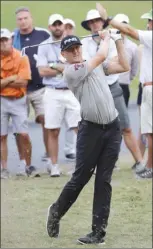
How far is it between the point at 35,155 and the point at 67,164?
0.80m

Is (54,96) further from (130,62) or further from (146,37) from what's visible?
(146,37)

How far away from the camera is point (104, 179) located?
7812mm

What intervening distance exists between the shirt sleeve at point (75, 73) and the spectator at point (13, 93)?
3936mm

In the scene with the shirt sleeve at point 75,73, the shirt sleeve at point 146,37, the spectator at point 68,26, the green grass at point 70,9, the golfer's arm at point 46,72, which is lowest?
the green grass at point 70,9

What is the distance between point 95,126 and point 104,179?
1.73ft

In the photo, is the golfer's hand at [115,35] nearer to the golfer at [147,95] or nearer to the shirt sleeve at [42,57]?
the golfer at [147,95]

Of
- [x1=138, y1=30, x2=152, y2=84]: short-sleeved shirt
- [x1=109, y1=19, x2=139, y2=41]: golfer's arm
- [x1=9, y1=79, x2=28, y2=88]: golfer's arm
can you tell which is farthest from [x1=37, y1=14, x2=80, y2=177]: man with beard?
[x1=109, y1=19, x2=139, y2=41]: golfer's arm

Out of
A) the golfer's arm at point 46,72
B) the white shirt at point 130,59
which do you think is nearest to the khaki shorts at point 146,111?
the white shirt at point 130,59

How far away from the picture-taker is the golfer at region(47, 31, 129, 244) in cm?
755

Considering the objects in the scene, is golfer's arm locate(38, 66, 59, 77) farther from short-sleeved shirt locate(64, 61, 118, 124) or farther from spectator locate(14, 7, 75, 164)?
short-sleeved shirt locate(64, 61, 118, 124)

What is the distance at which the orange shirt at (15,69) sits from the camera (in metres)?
11.5

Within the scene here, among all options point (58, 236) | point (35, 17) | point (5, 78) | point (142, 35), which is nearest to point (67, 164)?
point (5, 78)

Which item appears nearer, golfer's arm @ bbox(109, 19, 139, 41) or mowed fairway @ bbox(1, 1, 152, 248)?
mowed fairway @ bbox(1, 1, 152, 248)

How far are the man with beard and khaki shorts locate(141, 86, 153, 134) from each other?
0.93 m
